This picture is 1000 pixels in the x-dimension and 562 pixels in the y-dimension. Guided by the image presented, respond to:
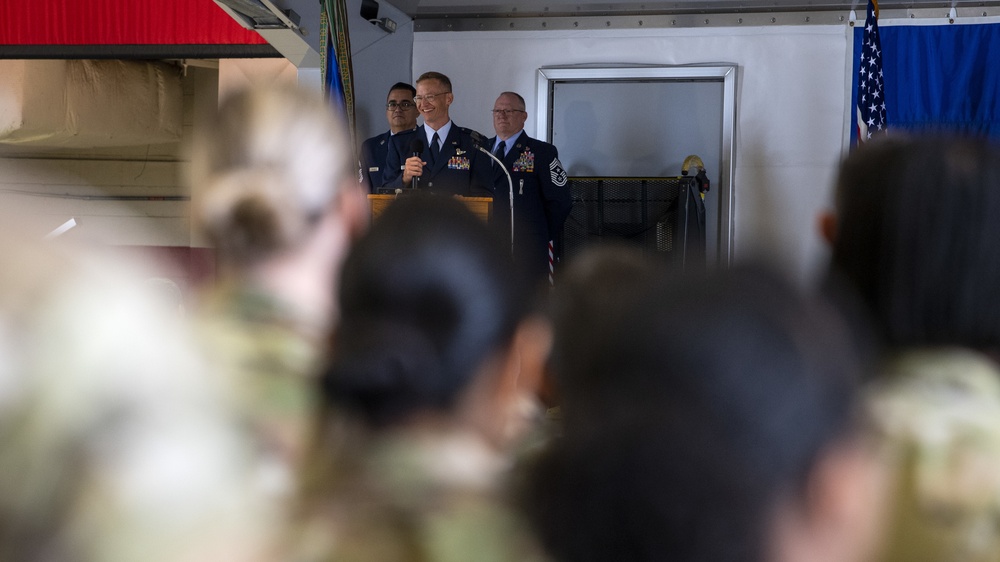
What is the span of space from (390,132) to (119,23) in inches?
79.7

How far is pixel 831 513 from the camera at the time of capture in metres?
0.54

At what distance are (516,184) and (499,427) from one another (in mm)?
4401

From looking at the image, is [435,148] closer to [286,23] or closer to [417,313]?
[286,23]

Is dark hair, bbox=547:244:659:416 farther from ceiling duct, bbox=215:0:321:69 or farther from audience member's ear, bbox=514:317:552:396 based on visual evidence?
ceiling duct, bbox=215:0:321:69

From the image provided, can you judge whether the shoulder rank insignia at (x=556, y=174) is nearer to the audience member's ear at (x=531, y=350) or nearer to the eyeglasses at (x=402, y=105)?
the eyeglasses at (x=402, y=105)

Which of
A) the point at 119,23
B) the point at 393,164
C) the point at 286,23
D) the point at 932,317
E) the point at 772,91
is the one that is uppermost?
the point at 119,23

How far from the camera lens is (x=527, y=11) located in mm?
6242

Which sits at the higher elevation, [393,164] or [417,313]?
[393,164]

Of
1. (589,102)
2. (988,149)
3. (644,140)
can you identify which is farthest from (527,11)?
(988,149)

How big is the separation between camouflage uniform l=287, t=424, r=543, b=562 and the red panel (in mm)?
5465

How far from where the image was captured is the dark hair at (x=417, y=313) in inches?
34.7

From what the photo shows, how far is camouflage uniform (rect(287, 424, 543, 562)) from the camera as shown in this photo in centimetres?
68

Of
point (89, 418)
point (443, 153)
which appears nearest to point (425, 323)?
point (89, 418)

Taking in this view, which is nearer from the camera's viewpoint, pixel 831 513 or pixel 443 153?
pixel 831 513
